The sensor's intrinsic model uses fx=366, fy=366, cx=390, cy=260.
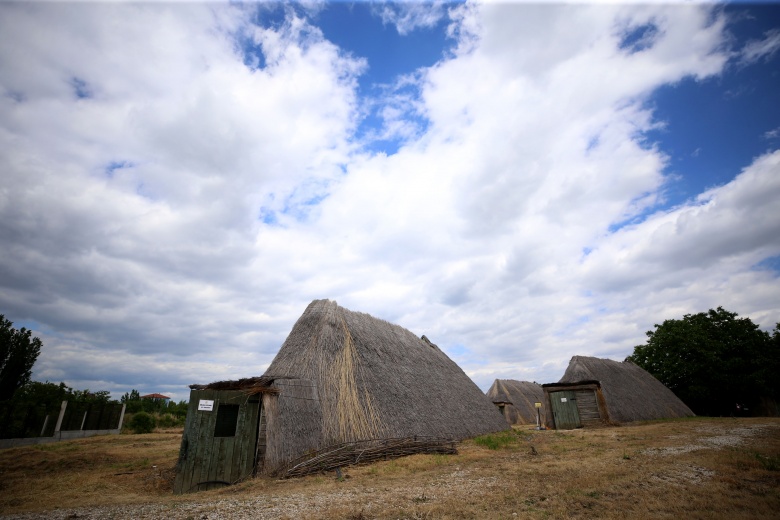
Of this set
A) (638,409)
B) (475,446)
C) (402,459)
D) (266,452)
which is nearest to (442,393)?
(475,446)

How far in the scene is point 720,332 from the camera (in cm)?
3297

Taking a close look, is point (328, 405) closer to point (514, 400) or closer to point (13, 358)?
point (13, 358)

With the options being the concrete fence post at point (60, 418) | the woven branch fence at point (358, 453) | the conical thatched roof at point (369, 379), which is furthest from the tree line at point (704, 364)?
the woven branch fence at point (358, 453)

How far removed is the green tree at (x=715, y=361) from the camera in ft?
99.3

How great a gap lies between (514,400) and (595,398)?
1465cm

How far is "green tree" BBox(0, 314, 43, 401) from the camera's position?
24.5 meters

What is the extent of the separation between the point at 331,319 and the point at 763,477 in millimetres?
13900

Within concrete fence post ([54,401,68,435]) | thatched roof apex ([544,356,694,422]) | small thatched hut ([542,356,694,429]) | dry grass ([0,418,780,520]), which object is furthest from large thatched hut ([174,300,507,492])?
concrete fence post ([54,401,68,435])

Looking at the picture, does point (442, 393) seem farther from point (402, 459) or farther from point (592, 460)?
point (592, 460)

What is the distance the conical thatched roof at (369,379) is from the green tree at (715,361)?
79.4 ft

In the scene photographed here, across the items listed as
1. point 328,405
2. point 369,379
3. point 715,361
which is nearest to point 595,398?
point 369,379

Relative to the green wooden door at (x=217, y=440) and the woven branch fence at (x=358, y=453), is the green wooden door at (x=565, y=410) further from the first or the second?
the green wooden door at (x=217, y=440)

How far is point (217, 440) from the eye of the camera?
33.4 ft

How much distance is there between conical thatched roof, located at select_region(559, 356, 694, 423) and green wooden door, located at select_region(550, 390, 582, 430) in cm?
96
